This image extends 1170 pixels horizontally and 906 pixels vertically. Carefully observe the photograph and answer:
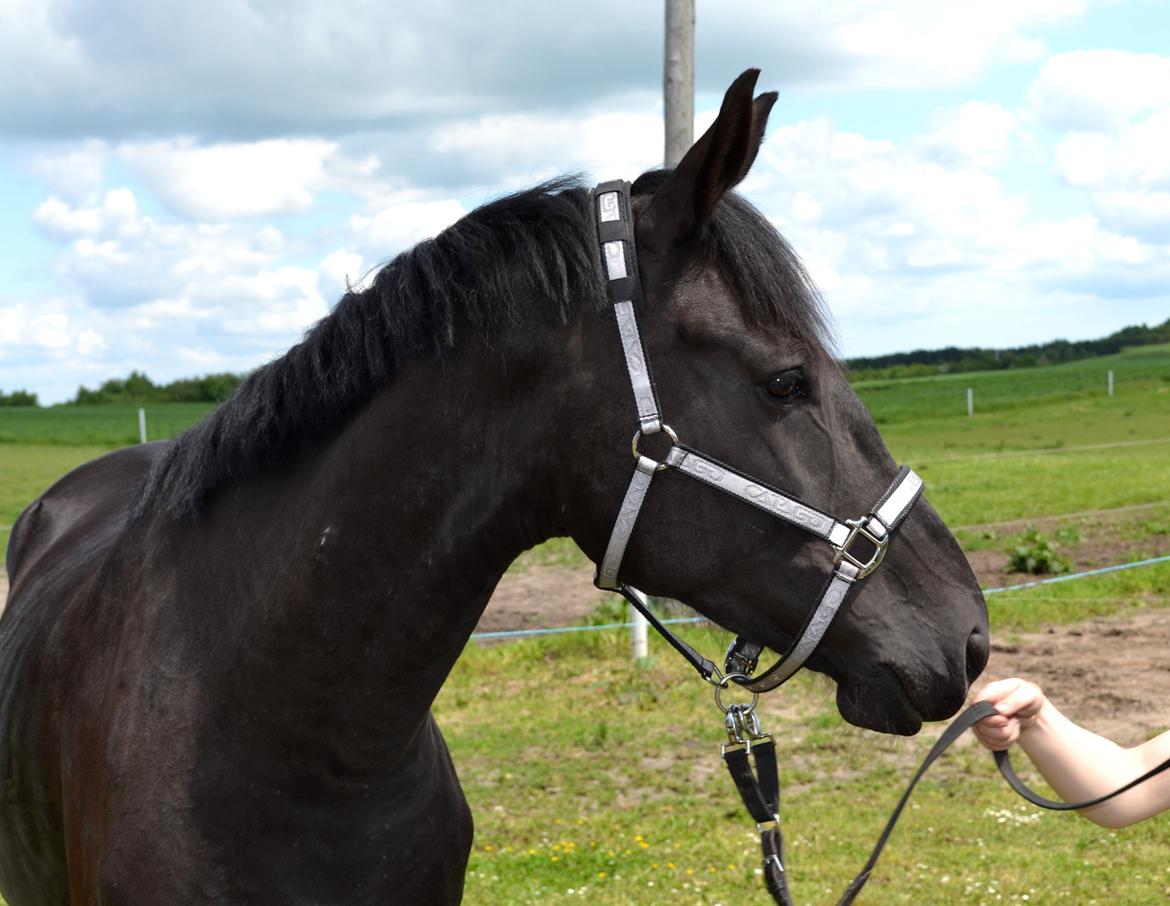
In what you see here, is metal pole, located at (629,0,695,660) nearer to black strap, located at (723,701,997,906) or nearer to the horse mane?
black strap, located at (723,701,997,906)

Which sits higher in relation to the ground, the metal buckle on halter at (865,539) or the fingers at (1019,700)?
the metal buckle on halter at (865,539)

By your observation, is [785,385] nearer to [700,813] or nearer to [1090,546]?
[700,813]

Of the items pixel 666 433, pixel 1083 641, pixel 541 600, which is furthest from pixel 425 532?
pixel 541 600

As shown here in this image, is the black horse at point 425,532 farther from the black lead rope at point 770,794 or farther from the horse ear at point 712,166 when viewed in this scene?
the black lead rope at point 770,794

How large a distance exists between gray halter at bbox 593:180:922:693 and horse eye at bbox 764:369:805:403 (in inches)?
6.1

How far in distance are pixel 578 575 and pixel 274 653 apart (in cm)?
916

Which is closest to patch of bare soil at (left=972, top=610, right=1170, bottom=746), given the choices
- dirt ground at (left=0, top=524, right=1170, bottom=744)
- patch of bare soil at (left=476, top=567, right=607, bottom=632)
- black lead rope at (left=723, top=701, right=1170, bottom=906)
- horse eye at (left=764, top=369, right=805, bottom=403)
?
dirt ground at (left=0, top=524, right=1170, bottom=744)

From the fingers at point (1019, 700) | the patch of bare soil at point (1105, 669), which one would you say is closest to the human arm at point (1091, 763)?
the fingers at point (1019, 700)

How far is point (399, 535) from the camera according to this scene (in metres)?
2.20

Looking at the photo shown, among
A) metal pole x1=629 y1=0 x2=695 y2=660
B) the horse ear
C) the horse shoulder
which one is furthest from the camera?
metal pole x1=629 y1=0 x2=695 y2=660

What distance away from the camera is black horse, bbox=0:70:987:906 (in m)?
2.07

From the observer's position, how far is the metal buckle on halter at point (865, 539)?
203 cm

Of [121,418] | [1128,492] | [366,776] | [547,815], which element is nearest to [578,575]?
[547,815]

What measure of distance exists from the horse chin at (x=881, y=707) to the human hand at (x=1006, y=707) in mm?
624
